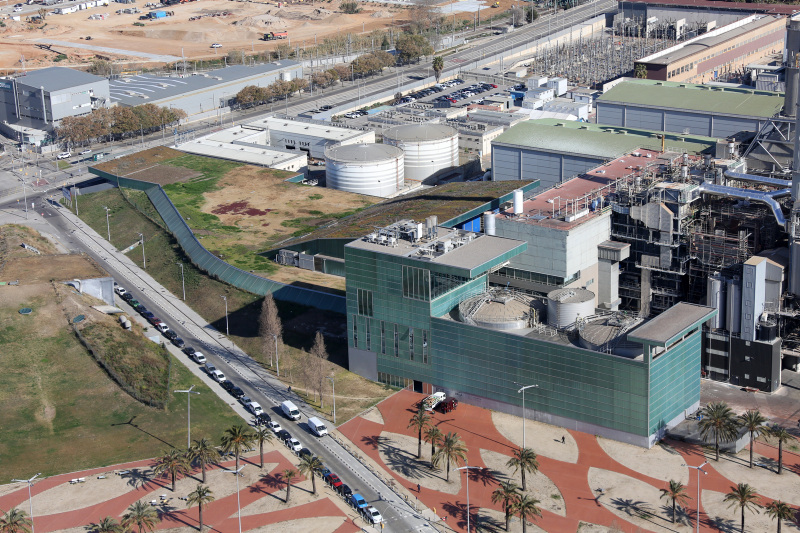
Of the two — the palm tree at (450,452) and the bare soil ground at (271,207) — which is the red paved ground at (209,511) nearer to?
the palm tree at (450,452)

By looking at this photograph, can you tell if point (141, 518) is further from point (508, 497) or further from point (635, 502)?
point (635, 502)

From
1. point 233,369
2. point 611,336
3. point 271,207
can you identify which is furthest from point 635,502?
point 271,207

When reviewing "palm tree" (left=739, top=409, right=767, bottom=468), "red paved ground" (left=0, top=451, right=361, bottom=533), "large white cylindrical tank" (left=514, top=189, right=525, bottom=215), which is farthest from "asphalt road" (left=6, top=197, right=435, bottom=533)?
"large white cylindrical tank" (left=514, top=189, right=525, bottom=215)

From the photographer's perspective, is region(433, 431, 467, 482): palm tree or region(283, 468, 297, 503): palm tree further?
region(433, 431, 467, 482): palm tree

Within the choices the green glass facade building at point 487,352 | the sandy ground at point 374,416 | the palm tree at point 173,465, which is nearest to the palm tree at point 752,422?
the green glass facade building at point 487,352

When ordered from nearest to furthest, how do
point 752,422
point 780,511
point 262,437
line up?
point 780,511, point 752,422, point 262,437

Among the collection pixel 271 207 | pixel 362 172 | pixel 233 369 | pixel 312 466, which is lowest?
pixel 233 369

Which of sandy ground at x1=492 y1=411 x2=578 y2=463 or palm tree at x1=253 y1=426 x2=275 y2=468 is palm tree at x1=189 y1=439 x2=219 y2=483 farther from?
sandy ground at x1=492 y1=411 x2=578 y2=463
